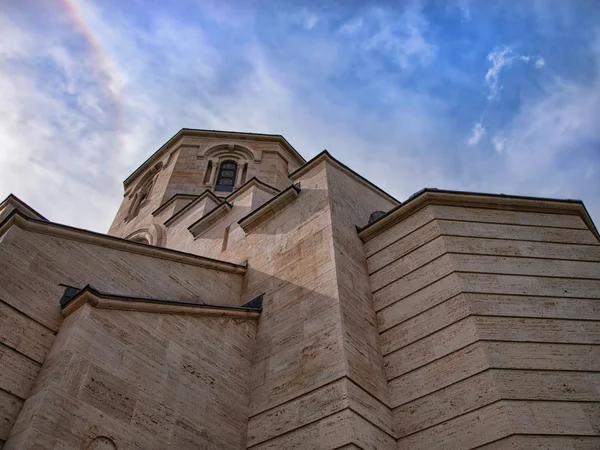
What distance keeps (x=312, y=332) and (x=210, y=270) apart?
3298 millimetres

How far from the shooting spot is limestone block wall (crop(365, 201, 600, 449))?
6.55 meters

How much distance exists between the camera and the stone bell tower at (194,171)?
63.6ft

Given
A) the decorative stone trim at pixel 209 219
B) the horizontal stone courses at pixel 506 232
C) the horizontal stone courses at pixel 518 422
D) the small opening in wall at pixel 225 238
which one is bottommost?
the horizontal stone courses at pixel 518 422

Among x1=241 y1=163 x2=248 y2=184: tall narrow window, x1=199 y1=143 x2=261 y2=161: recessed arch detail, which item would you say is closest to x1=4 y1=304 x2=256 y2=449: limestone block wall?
x1=241 y1=163 x2=248 y2=184: tall narrow window

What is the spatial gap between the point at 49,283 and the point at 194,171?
1375 cm

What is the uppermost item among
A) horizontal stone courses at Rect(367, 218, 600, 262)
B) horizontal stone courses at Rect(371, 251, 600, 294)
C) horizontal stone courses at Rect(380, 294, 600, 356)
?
horizontal stone courses at Rect(367, 218, 600, 262)

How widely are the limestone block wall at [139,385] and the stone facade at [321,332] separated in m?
0.02

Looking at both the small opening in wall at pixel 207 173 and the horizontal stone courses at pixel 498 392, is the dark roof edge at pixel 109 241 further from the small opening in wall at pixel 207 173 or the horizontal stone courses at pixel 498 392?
the small opening in wall at pixel 207 173

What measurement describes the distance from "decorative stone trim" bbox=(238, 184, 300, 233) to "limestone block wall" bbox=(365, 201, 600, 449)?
2192mm

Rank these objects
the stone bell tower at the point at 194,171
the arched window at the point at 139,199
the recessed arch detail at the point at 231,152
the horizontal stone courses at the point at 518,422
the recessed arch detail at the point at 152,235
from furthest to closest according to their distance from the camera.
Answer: the recessed arch detail at the point at 231,152 < the arched window at the point at 139,199 < the stone bell tower at the point at 194,171 < the recessed arch detail at the point at 152,235 < the horizontal stone courses at the point at 518,422

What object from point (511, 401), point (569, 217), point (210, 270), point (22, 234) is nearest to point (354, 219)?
point (210, 270)

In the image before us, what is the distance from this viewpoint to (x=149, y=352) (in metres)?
7.46

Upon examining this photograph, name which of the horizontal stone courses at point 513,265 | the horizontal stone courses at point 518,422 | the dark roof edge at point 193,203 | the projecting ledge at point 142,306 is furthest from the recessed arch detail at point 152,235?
the horizontal stone courses at point 518,422

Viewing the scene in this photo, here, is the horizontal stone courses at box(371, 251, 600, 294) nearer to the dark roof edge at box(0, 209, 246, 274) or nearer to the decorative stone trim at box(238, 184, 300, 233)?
the decorative stone trim at box(238, 184, 300, 233)
